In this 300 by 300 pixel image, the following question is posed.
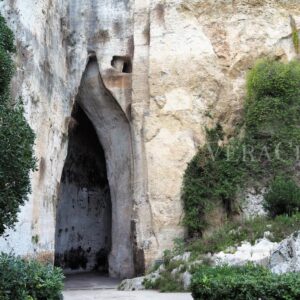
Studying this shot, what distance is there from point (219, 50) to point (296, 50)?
2.93m

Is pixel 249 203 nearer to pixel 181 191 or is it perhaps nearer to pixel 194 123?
pixel 181 191

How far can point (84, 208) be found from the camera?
931 inches

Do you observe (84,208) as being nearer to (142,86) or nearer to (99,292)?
(142,86)

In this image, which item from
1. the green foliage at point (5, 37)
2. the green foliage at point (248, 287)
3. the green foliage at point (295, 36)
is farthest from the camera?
the green foliage at point (295, 36)

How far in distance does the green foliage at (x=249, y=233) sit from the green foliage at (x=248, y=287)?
5.16 m

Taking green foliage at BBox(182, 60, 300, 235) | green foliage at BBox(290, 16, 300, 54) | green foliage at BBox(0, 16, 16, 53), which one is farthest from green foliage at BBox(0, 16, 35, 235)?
green foliage at BBox(290, 16, 300, 54)

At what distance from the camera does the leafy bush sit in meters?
14.1

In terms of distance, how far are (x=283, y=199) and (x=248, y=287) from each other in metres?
7.51

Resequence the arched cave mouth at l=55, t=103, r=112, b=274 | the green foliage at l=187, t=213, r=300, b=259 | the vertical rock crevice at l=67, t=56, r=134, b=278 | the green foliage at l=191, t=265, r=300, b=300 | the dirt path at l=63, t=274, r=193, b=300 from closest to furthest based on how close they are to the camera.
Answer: the green foliage at l=191, t=265, r=300, b=300 → the dirt path at l=63, t=274, r=193, b=300 → the green foliage at l=187, t=213, r=300, b=259 → the vertical rock crevice at l=67, t=56, r=134, b=278 → the arched cave mouth at l=55, t=103, r=112, b=274

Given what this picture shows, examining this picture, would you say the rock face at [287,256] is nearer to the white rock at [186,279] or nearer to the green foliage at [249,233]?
the green foliage at [249,233]

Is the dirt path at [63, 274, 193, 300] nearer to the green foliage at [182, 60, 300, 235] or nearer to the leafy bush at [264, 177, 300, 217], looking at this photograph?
the green foliage at [182, 60, 300, 235]

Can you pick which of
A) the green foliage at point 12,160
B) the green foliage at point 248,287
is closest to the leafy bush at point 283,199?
the green foliage at point 248,287

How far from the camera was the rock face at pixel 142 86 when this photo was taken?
653 inches

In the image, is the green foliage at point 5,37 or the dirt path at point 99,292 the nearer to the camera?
the green foliage at point 5,37
